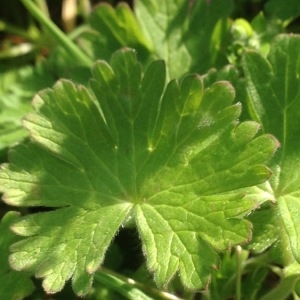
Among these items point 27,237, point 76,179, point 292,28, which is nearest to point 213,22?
point 292,28

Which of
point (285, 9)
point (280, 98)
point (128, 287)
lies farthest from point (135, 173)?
point (285, 9)

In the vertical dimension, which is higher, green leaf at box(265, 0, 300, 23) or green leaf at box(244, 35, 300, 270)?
green leaf at box(265, 0, 300, 23)

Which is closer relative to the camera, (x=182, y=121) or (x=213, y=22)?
(x=182, y=121)

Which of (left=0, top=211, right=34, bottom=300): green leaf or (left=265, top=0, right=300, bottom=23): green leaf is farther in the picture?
(left=265, top=0, right=300, bottom=23): green leaf

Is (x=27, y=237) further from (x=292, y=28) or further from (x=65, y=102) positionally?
(x=292, y=28)

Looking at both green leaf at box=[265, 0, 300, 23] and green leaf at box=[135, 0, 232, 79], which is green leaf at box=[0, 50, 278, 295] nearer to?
green leaf at box=[135, 0, 232, 79]

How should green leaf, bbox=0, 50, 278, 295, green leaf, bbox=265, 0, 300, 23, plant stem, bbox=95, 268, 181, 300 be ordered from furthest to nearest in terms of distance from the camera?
green leaf, bbox=265, 0, 300, 23 < plant stem, bbox=95, 268, 181, 300 < green leaf, bbox=0, 50, 278, 295

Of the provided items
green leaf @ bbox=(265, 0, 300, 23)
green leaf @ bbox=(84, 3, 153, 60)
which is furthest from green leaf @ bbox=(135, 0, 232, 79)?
green leaf @ bbox=(265, 0, 300, 23)
